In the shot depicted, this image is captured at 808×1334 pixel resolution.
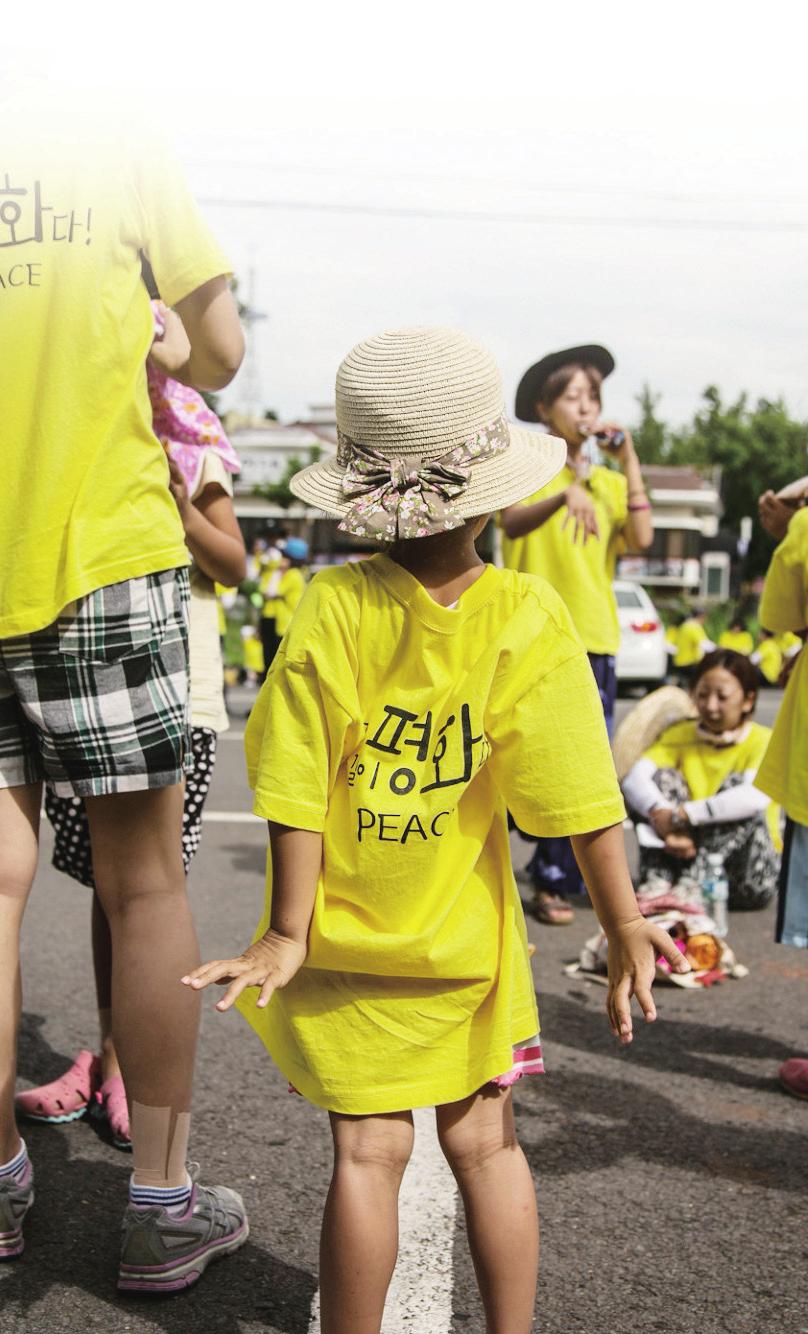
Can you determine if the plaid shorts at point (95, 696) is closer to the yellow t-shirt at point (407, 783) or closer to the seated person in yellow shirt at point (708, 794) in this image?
the yellow t-shirt at point (407, 783)

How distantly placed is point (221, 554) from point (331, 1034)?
4.03ft

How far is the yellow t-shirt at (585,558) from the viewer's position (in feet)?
16.3

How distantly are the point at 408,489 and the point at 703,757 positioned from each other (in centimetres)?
364

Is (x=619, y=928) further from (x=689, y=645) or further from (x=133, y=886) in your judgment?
(x=689, y=645)

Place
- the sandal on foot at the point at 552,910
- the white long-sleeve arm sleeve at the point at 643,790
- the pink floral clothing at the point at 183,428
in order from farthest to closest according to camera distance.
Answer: the white long-sleeve arm sleeve at the point at 643,790 → the sandal on foot at the point at 552,910 → the pink floral clothing at the point at 183,428

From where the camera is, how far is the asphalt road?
229cm

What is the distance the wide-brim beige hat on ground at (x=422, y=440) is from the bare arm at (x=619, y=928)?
0.51 meters

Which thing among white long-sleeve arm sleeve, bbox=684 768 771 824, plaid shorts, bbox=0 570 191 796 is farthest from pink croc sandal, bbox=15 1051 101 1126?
white long-sleeve arm sleeve, bbox=684 768 771 824

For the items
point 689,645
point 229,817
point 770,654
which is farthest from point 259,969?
point 689,645

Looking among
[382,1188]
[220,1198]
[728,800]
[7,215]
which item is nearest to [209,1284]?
[220,1198]

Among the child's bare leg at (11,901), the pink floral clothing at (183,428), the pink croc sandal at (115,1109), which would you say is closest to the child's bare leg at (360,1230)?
the child's bare leg at (11,901)

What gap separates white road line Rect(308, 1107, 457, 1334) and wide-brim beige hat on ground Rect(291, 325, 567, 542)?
4.16ft

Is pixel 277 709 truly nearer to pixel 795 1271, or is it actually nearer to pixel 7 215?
pixel 7 215

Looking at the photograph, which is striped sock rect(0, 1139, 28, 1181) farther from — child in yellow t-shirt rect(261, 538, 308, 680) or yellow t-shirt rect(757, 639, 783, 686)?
yellow t-shirt rect(757, 639, 783, 686)
